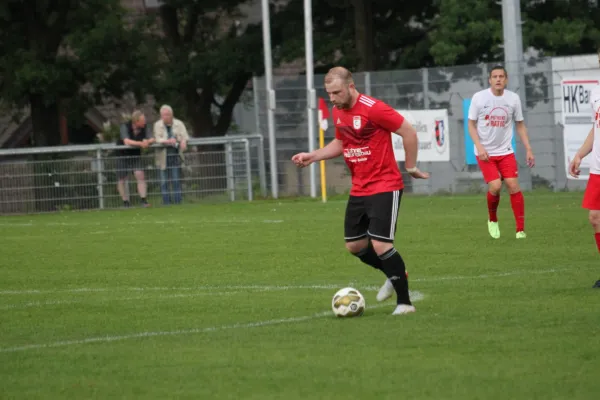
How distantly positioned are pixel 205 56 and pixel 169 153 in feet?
35.1

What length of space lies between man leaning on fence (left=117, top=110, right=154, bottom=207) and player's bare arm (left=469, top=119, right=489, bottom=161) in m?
11.7

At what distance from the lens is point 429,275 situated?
41.0ft

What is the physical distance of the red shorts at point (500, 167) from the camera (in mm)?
16125

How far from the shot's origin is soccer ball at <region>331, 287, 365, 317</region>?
963 centimetres

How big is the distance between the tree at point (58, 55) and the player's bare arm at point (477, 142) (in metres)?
18.3

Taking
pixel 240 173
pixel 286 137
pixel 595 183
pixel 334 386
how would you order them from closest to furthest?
pixel 334 386, pixel 595 183, pixel 240 173, pixel 286 137

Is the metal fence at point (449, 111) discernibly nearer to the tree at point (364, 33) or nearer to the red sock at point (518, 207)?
the tree at point (364, 33)

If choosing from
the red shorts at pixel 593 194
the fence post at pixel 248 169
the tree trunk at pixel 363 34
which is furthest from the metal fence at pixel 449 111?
the red shorts at pixel 593 194

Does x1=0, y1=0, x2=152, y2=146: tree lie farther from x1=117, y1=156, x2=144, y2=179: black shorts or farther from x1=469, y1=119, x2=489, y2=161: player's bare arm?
x1=469, y1=119, x2=489, y2=161: player's bare arm

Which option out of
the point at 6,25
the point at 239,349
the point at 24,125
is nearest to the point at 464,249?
the point at 239,349

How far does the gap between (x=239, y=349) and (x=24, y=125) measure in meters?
40.2

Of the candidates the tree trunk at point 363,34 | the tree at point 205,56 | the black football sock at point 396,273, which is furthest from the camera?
the tree at point 205,56

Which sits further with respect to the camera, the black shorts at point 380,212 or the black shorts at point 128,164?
the black shorts at point 128,164

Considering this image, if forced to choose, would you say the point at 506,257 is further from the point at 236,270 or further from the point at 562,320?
the point at 562,320
